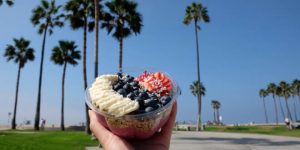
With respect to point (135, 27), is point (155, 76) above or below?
below

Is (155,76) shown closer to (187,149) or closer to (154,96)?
(154,96)

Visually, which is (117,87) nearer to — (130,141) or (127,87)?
(127,87)

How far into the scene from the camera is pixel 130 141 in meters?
2.63

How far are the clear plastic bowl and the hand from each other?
4cm

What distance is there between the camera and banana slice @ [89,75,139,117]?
242cm

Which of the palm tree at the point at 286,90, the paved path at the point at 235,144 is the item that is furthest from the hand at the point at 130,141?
the palm tree at the point at 286,90

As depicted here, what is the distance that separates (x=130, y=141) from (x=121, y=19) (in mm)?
27142

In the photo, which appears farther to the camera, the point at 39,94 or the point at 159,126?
the point at 39,94

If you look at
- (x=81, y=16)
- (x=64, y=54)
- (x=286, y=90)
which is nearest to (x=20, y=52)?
(x=64, y=54)

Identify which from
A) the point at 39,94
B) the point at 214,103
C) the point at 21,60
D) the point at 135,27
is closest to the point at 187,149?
the point at 135,27

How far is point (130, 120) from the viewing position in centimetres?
245

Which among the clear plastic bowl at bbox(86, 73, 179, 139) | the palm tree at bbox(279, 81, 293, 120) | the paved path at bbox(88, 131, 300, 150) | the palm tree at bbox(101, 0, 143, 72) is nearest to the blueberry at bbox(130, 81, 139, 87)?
the clear plastic bowl at bbox(86, 73, 179, 139)

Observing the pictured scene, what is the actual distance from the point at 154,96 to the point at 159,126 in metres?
0.27

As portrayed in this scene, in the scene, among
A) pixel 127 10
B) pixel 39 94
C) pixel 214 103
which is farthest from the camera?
pixel 214 103
